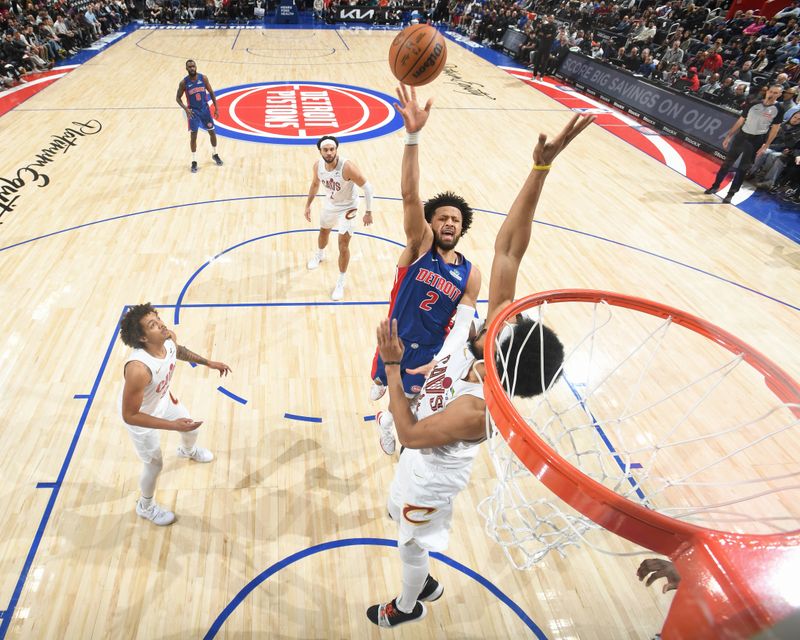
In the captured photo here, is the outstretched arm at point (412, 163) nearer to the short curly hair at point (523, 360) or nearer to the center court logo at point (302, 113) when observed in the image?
the short curly hair at point (523, 360)

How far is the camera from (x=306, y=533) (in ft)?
11.3

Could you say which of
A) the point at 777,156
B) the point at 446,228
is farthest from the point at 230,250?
the point at 777,156

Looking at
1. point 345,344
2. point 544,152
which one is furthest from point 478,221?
point 544,152

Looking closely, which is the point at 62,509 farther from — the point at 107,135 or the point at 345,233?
the point at 107,135

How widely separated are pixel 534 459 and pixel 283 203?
22.7 ft

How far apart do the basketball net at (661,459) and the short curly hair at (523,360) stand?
13mm

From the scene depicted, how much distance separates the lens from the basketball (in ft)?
13.9

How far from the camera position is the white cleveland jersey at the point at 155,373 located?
291 centimetres

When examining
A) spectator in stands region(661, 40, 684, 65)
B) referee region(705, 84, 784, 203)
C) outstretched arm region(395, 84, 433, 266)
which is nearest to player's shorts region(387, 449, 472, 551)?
outstretched arm region(395, 84, 433, 266)

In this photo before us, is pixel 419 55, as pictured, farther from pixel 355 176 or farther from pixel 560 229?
pixel 560 229

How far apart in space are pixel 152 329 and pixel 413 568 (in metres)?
1.96

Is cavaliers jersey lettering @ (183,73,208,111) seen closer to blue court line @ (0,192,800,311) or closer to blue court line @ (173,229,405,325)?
blue court line @ (0,192,800,311)

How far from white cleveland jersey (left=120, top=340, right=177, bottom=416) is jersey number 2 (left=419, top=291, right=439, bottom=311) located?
1683mm

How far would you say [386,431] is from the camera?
3.94 meters
